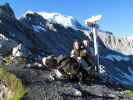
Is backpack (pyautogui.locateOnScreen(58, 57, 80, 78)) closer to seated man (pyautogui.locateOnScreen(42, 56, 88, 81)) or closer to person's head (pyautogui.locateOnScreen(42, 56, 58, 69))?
seated man (pyautogui.locateOnScreen(42, 56, 88, 81))

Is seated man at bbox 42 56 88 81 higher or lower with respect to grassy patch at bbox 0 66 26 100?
higher

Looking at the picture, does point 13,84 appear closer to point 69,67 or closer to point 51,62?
point 69,67

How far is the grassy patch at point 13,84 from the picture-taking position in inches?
543

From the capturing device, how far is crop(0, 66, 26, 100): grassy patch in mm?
13797

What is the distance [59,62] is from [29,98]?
4579 mm

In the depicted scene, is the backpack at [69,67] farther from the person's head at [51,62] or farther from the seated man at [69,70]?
the person's head at [51,62]

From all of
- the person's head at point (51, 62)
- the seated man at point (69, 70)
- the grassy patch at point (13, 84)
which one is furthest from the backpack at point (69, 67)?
the grassy patch at point (13, 84)

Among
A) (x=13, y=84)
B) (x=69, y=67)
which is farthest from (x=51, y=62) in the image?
(x=13, y=84)

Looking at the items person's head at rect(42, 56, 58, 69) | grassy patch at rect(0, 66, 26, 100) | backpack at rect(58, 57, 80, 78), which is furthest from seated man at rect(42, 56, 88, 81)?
grassy patch at rect(0, 66, 26, 100)

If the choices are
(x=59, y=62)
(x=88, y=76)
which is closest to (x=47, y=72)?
(x=59, y=62)

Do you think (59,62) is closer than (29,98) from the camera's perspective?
No

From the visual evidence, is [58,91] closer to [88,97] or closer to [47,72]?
[88,97]

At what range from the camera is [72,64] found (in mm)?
17484

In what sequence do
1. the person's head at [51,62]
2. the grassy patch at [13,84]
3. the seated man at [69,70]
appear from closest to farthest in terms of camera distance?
the grassy patch at [13,84], the seated man at [69,70], the person's head at [51,62]
